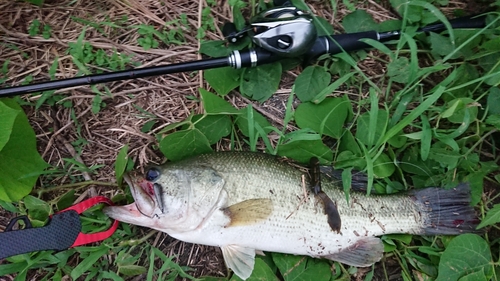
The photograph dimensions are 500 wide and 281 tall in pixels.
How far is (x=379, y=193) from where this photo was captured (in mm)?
2861

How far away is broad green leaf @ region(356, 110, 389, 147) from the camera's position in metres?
2.89

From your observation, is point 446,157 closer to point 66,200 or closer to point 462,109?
point 462,109

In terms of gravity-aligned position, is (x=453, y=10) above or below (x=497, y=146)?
above

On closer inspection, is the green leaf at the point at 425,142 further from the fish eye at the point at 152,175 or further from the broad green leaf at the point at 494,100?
the fish eye at the point at 152,175

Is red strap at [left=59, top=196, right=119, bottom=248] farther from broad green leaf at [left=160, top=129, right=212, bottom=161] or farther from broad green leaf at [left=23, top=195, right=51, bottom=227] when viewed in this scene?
broad green leaf at [left=160, top=129, right=212, bottom=161]

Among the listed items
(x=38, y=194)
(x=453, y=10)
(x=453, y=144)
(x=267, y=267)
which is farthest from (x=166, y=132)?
(x=453, y=10)

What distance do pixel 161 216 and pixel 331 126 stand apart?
1.28m

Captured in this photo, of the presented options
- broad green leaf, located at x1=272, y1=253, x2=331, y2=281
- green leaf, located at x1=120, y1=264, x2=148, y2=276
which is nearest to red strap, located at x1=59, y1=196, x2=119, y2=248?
green leaf, located at x1=120, y1=264, x2=148, y2=276

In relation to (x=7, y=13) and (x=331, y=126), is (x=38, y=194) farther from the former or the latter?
(x=331, y=126)

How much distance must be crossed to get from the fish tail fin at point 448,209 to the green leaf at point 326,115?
67cm

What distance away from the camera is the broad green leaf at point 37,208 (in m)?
2.70

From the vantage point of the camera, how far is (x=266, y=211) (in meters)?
2.58

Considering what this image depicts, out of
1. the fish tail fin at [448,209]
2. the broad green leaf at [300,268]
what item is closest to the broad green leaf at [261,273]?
the broad green leaf at [300,268]

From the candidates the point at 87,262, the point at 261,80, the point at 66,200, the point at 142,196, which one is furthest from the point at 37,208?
the point at 261,80
